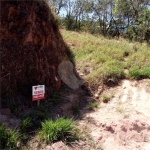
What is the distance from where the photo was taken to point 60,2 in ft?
80.3

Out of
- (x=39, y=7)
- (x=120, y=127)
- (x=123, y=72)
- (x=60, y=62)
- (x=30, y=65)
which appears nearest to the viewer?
(x=120, y=127)

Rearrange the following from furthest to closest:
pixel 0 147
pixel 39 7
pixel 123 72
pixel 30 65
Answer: pixel 123 72 → pixel 39 7 → pixel 30 65 → pixel 0 147

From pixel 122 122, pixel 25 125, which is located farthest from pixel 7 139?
pixel 122 122

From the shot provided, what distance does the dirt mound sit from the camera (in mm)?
5414

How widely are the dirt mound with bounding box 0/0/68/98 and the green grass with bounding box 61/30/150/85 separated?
1626 mm

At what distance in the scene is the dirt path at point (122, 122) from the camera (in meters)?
4.94

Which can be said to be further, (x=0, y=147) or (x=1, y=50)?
(x=1, y=50)

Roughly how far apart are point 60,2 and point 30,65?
19848mm

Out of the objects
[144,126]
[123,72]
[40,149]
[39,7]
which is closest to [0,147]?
[40,149]

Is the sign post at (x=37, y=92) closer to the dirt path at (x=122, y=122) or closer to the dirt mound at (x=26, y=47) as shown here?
the dirt mound at (x=26, y=47)

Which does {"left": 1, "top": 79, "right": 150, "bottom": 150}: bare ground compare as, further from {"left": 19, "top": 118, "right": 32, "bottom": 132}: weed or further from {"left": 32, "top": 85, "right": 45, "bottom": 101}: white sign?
{"left": 32, "top": 85, "right": 45, "bottom": 101}: white sign

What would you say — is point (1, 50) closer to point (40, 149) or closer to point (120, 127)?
point (40, 149)

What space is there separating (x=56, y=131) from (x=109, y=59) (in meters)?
4.43

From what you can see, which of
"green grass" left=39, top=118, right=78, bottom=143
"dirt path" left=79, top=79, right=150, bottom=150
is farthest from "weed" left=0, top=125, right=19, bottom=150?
"dirt path" left=79, top=79, right=150, bottom=150
